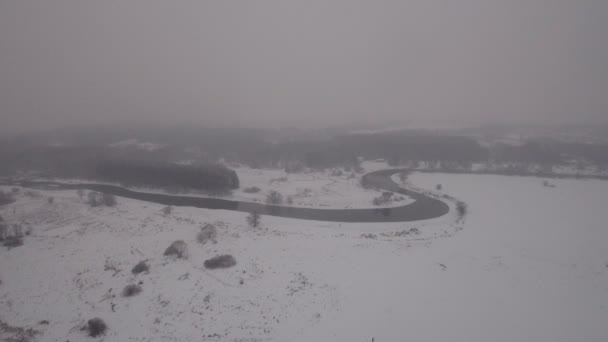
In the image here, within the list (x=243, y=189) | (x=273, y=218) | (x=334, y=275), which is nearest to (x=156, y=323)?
(x=334, y=275)

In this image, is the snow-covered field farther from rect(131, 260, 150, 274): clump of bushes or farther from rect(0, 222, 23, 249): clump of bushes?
rect(0, 222, 23, 249): clump of bushes

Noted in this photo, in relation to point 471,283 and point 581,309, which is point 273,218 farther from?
point 581,309

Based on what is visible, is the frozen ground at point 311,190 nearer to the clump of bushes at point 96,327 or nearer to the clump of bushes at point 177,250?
the clump of bushes at point 177,250

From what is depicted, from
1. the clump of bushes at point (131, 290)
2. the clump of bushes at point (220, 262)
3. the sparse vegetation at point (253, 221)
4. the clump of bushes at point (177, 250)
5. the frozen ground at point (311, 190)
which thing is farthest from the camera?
the frozen ground at point (311, 190)

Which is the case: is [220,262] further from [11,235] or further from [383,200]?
[383,200]

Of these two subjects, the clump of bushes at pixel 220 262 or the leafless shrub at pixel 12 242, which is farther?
the leafless shrub at pixel 12 242

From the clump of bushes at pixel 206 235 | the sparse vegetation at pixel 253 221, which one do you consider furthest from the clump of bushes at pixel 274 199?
the clump of bushes at pixel 206 235
